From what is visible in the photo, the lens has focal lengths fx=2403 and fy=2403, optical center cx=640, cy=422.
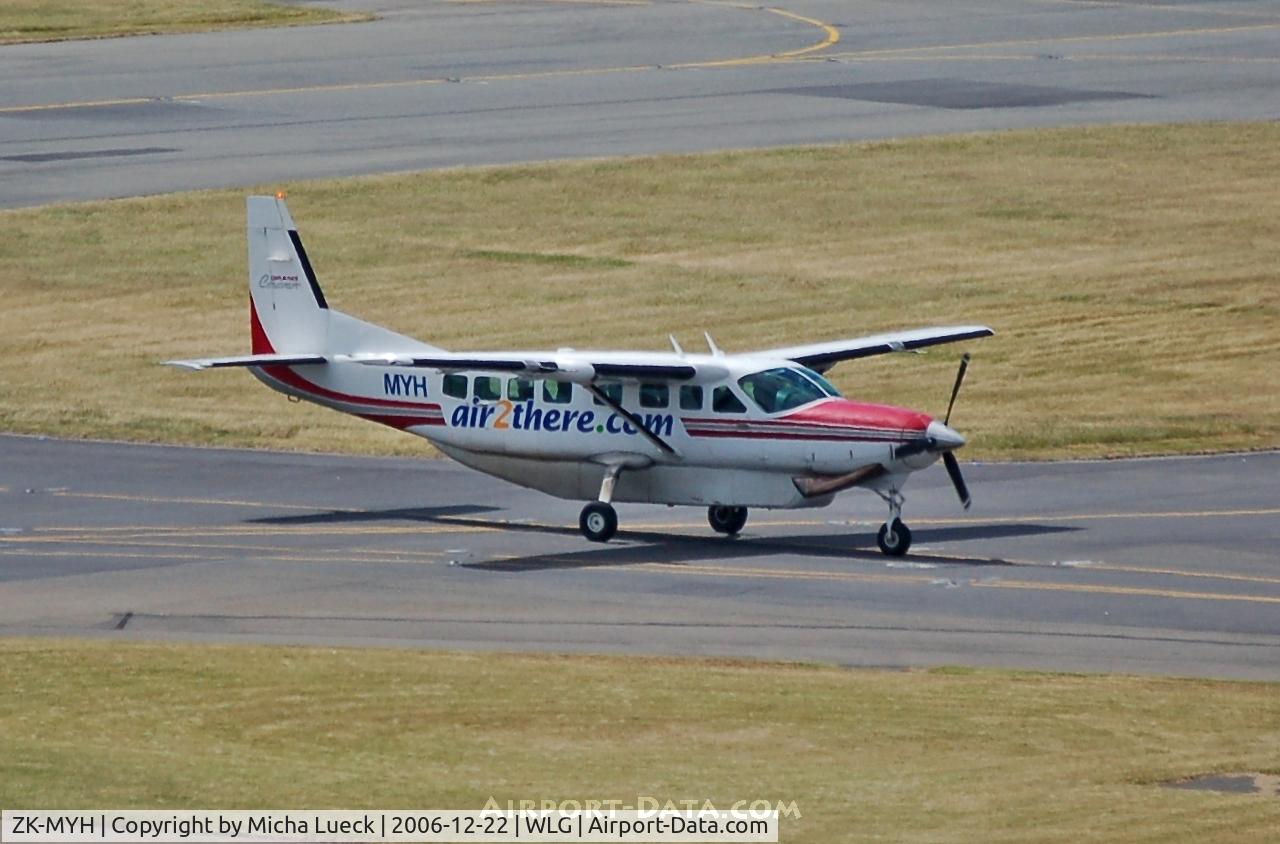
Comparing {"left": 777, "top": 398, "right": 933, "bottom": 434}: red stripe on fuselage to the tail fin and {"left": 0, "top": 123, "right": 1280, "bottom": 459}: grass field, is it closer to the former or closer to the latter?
the tail fin

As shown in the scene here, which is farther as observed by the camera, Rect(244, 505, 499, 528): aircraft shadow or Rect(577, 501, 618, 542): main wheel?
Rect(244, 505, 499, 528): aircraft shadow

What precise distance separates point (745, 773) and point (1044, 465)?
19.0 m

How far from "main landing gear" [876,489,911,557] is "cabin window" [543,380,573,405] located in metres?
4.76

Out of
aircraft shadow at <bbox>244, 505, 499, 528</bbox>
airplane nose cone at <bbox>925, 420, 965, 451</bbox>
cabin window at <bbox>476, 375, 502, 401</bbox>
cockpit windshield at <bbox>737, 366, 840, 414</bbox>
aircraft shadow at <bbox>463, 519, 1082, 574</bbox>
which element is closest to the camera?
airplane nose cone at <bbox>925, 420, 965, 451</bbox>

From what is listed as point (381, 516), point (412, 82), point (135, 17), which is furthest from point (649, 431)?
point (135, 17)

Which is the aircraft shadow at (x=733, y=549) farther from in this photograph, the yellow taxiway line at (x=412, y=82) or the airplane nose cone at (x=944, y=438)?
the yellow taxiway line at (x=412, y=82)

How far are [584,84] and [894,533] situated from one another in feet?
133

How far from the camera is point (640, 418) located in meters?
32.9

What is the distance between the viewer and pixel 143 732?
21969 millimetres

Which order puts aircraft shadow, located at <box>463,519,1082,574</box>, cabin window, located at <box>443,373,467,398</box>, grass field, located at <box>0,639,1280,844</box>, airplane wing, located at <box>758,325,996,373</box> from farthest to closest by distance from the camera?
airplane wing, located at <box>758,325,996,373</box> → cabin window, located at <box>443,373,467,398</box> → aircraft shadow, located at <box>463,519,1082,574</box> → grass field, located at <box>0,639,1280,844</box>

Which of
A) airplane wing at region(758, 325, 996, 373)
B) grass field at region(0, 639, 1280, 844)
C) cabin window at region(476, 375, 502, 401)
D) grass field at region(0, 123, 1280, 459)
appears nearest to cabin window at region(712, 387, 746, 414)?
airplane wing at region(758, 325, 996, 373)

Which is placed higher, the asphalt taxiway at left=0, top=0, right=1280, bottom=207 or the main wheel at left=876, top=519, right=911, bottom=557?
the asphalt taxiway at left=0, top=0, right=1280, bottom=207

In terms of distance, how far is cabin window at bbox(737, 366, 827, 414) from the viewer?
1261 inches

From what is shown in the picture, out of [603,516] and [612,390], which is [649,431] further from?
[603,516]
